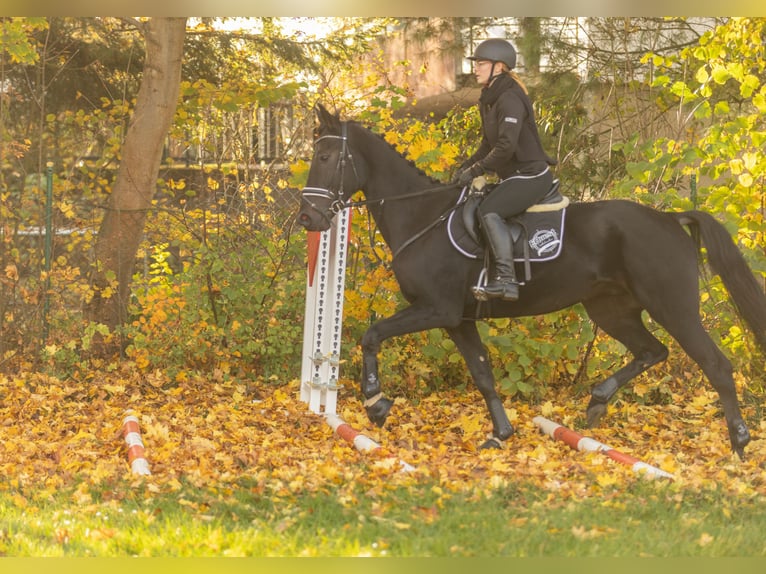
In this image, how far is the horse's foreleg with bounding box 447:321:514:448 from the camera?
7172 mm

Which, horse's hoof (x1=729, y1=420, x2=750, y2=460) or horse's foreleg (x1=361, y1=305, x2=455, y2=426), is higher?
horse's foreleg (x1=361, y1=305, x2=455, y2=426)

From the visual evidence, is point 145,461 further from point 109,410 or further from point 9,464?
point 109,410

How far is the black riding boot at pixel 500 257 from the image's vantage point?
678 cm

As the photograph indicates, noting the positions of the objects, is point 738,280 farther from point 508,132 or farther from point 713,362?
point 508,132

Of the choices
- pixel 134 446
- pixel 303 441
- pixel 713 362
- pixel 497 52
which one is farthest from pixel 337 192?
pixel 713 362

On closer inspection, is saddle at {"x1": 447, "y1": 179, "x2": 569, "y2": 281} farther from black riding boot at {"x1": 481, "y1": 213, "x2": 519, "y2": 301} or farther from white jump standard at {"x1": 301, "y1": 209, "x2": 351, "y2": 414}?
white jump standard at {"x1": 301, "y1": 209, "x2": 351, "y2": 414}

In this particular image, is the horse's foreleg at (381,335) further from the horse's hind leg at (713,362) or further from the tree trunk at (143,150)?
the tree trunk at (143,150)

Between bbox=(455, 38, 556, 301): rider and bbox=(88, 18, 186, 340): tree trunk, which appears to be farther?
bbox=(88, 18, 186, 340): tree trunk

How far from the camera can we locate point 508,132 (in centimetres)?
672

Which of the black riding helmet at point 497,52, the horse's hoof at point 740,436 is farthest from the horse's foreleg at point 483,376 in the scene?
the black riding helmet at point 497,52

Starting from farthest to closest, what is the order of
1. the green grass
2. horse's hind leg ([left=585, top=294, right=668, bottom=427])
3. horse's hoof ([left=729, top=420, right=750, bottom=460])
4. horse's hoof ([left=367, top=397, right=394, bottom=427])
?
horse's hind leg ([left=585, top=294, right=668, bottom=427])
horse's hoof ([left=367, top=397, right=394, bottom=427])
horse's hoof ([left=729, top=420, right=750, bottom=460])
the green grass

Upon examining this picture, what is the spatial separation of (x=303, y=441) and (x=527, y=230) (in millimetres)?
2220

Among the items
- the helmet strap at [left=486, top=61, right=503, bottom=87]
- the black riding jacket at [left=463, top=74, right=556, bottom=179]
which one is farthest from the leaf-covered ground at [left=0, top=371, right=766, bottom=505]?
the helmet strap at [left=486, top=61, right=503, bottom=87]

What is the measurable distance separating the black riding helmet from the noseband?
3.53ft
